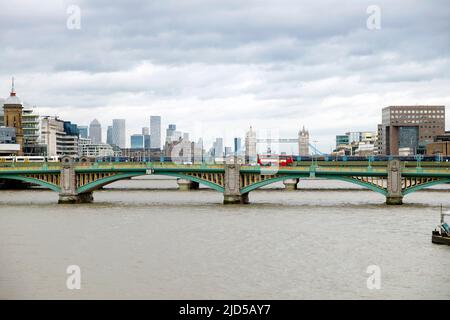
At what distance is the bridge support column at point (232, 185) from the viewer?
308 ft

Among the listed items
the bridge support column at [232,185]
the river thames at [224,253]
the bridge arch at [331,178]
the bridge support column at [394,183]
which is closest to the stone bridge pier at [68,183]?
the river thames at [224,253]

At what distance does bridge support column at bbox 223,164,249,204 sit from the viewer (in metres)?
93.9

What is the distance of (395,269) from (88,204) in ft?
186

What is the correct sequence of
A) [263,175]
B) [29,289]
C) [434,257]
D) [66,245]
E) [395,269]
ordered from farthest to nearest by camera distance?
1. [263,175]
2. [66,245]
3. [434,257]
4. [395,269]
5. [29,289]

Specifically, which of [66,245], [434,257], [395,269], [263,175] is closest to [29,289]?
[66,245]

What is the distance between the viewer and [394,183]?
90.6 meters

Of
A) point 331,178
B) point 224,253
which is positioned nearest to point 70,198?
point 331,178

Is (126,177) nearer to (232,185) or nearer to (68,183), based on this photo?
(68,183)

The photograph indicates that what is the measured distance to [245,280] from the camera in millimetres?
45156

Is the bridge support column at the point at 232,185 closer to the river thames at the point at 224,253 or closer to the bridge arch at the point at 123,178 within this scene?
the bridge arch at the point at 123,178

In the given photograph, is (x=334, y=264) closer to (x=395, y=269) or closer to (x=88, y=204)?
(x=395, y=269)

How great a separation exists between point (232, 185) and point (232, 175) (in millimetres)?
1265

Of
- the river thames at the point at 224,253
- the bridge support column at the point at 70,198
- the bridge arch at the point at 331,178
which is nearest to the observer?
the river thames at the point at 224,253
